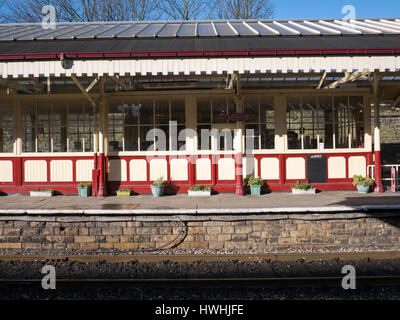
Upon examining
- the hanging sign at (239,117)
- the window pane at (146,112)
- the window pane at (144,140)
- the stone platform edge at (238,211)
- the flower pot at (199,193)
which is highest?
the window pane at (146,112)

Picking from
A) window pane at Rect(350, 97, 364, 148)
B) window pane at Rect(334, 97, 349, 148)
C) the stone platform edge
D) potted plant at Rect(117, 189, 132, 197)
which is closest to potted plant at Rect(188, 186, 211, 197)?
potted plant at Rect(117, 189, 132, 197)

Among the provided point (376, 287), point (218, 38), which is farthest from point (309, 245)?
point (218, 38)

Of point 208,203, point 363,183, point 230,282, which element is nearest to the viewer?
point 230,282

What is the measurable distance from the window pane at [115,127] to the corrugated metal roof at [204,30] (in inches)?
72.6

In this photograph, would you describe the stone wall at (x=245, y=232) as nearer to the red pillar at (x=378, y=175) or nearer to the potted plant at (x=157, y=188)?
the potted plant at (x=157, y=188)

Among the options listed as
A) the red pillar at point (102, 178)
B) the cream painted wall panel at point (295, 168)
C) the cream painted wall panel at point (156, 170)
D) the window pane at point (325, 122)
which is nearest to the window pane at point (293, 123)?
the cream painted wall panel at point (295, 168)

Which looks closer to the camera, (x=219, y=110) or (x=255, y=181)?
(x=255, y=181)

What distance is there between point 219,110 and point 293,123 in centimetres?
202

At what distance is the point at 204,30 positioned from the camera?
11.1 metres

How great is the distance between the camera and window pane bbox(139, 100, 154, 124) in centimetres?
1033

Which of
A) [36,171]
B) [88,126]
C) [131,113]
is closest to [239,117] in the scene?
[131,113]

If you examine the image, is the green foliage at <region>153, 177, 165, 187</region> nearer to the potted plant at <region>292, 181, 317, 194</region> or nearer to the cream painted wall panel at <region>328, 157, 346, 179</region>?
the potted plant at <region>292, 181, 317, 194</region>

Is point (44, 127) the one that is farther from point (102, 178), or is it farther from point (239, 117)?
point (239, 117)

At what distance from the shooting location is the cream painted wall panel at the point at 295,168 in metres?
10.3
